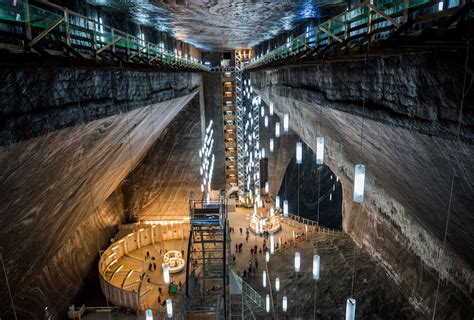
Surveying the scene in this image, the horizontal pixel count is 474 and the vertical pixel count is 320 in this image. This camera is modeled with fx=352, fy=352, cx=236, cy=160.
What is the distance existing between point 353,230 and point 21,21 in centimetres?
1286

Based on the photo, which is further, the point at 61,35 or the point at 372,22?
the point at 61,35

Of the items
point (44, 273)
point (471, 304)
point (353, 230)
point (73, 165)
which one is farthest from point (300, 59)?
point (44, 273)

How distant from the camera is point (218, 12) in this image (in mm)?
10219

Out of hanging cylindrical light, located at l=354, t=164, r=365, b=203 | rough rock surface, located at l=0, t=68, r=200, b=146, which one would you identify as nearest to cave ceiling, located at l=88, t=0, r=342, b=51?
rough rock surface, located at l=0, t=68, r=200, b=146

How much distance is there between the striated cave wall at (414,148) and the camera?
350 centimetres

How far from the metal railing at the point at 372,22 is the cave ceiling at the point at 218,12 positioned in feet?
6.29

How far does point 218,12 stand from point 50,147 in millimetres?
7117

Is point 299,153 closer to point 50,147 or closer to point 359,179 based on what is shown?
point 359,179

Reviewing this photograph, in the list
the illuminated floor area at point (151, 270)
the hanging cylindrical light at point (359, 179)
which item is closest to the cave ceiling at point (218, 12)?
the hanging cylindrical light at point (359, 179)

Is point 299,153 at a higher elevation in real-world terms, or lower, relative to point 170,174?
higher

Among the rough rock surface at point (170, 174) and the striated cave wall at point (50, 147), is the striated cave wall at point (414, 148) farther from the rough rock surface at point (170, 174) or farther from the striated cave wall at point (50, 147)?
the rough rock surface at point (170, 174)

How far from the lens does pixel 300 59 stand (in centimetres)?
709

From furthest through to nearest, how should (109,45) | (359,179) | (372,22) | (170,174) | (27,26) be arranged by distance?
(170,174) → (109,45) → (372,22) → (359,179) → (27,26)

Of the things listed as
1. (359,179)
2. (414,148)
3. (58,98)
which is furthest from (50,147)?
(414,148)
